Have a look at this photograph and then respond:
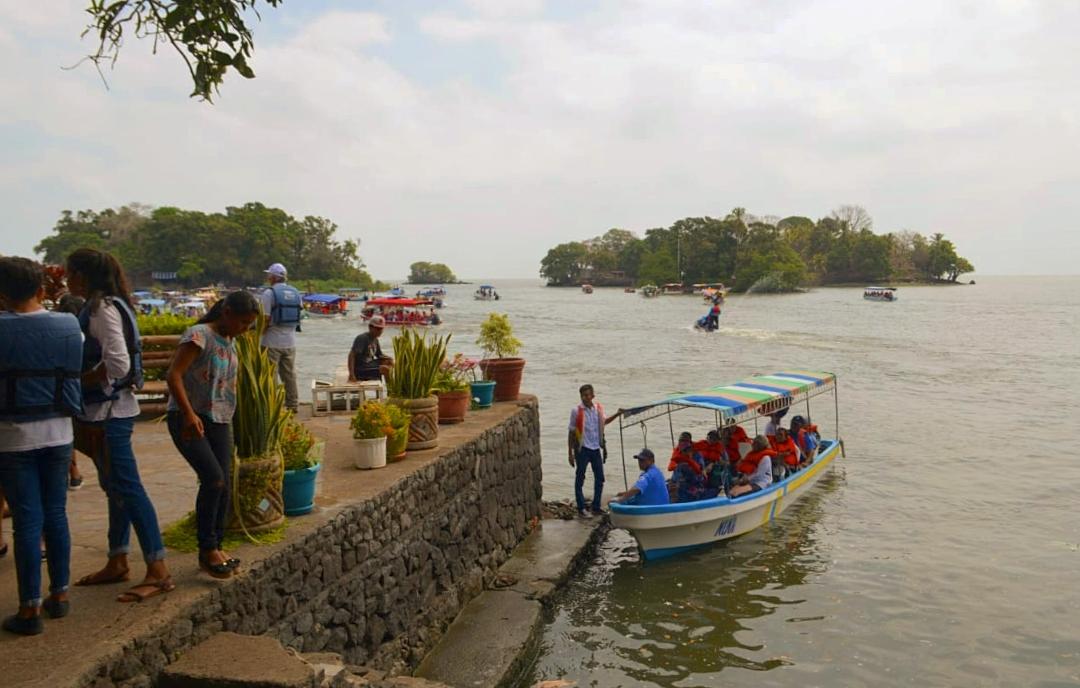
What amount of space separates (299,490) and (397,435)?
1965mm

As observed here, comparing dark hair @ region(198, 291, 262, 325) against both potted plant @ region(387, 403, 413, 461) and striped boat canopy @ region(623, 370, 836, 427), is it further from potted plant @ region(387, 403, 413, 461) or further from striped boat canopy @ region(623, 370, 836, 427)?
striped boat canopy @ region(623, 370, 836, 427)

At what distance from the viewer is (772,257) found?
12188 cm

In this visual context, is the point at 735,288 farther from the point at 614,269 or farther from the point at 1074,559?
the point at 1074,559

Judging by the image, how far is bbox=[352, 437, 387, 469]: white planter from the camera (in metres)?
7.62

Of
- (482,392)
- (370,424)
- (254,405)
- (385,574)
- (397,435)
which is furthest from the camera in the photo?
(482,392)

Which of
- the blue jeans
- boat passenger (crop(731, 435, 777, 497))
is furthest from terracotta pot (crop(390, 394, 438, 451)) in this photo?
boat passenger (crop(731, 435, 777, 497))

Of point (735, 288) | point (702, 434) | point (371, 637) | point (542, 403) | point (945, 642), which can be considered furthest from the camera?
point (735, 288)

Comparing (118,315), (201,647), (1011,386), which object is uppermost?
(118,315)

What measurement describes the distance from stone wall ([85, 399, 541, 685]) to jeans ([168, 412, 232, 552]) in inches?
13.3

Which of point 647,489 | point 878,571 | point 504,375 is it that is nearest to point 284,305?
point 504,375

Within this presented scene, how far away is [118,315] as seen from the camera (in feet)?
14.8

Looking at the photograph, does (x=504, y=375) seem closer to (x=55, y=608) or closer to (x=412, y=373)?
(x=412, y=373)

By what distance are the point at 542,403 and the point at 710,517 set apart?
14836 millimetres

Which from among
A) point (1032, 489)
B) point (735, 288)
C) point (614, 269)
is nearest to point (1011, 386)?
point (1032, 489)
